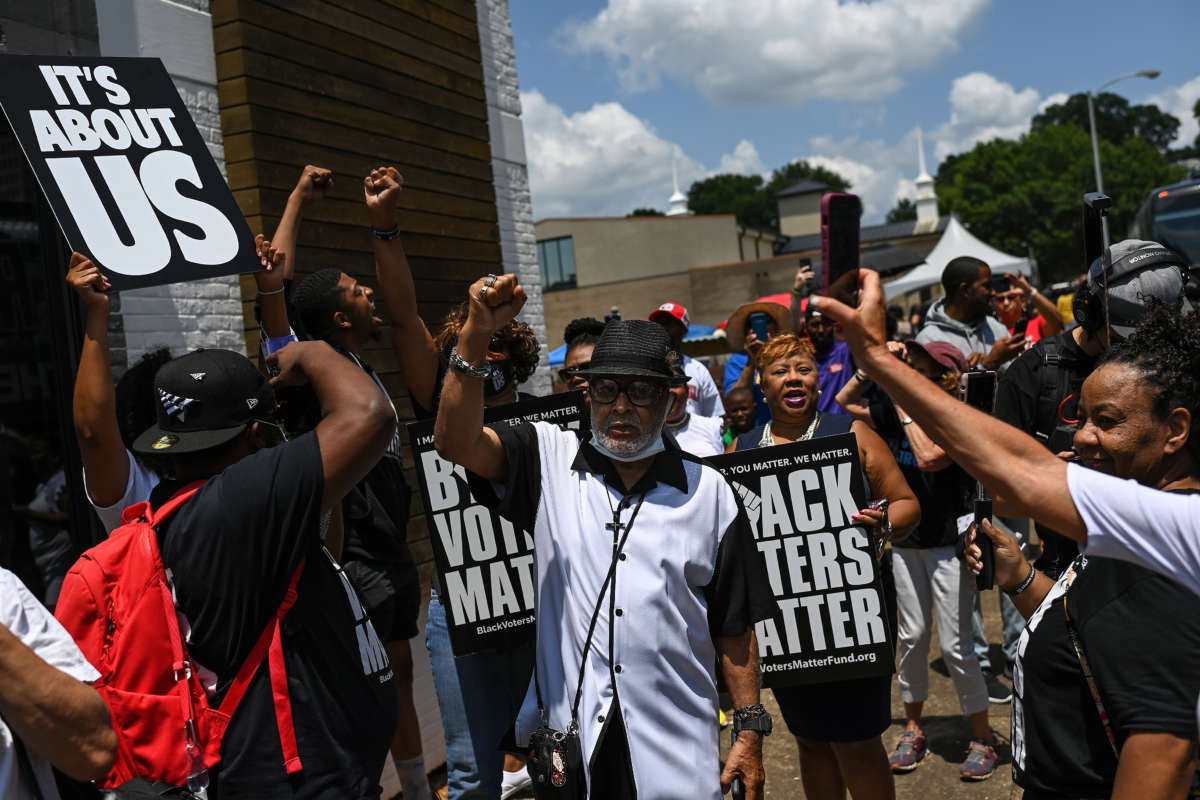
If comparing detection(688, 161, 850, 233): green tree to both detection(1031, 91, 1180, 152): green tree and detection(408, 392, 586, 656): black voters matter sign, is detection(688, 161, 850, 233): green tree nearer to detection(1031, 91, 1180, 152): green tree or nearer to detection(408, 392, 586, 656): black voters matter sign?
detection(1031, 91, 1180, 152): green tree

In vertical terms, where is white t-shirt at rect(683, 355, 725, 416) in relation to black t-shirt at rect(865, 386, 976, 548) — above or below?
above

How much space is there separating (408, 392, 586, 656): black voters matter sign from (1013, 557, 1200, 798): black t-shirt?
1.79 meters

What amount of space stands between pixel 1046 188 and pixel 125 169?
8054cm

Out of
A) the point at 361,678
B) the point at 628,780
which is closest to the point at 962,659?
the point at 628,780

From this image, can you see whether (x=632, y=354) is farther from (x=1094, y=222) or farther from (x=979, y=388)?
(x=1094, y=222)

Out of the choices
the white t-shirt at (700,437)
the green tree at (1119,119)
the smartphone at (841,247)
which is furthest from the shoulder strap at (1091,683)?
the green tree at (1119,119)

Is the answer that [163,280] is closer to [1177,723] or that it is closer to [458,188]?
[1177,723]

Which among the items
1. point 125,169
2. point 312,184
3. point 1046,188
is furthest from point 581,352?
point 1046,188

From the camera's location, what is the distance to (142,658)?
6.95ft

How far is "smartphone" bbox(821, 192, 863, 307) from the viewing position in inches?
83.4

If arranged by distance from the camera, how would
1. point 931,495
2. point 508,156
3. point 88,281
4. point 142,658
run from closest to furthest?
point 142,658 → point 88,281 → point 931,495 → point 508,156

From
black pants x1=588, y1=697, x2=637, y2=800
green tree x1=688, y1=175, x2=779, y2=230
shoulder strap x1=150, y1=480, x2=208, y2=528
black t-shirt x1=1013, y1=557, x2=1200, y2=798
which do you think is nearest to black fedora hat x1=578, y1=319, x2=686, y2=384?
black pants x1=588, y1=697, x2=637, y2=800

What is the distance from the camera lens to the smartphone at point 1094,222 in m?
2.74

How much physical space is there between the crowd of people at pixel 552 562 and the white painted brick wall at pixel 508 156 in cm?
352
